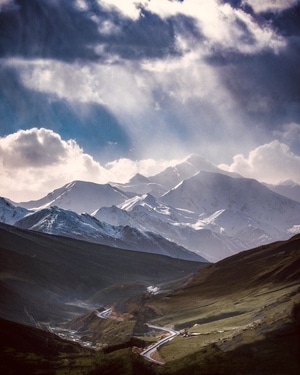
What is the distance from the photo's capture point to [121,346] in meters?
161

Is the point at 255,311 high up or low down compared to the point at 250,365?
up

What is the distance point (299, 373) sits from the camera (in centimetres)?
11625

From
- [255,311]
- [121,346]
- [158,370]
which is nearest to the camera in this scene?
[158,370]

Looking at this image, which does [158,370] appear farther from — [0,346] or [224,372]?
[0,346]

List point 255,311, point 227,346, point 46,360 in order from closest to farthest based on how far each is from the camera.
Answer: point 227,346
point 46,360
point 255,311

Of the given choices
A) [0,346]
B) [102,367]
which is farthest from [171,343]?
[0,346]

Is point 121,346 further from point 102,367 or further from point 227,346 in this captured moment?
point 227,346

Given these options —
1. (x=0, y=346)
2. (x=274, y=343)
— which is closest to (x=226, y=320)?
(x=274, y=343)

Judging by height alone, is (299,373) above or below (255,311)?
below

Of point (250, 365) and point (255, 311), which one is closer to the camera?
point (250, 365)

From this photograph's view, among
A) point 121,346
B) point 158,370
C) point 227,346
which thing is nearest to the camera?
point 158,370

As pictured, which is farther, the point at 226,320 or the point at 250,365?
the point at 226,320

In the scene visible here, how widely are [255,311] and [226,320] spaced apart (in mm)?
13113

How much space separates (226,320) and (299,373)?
3016 inches
